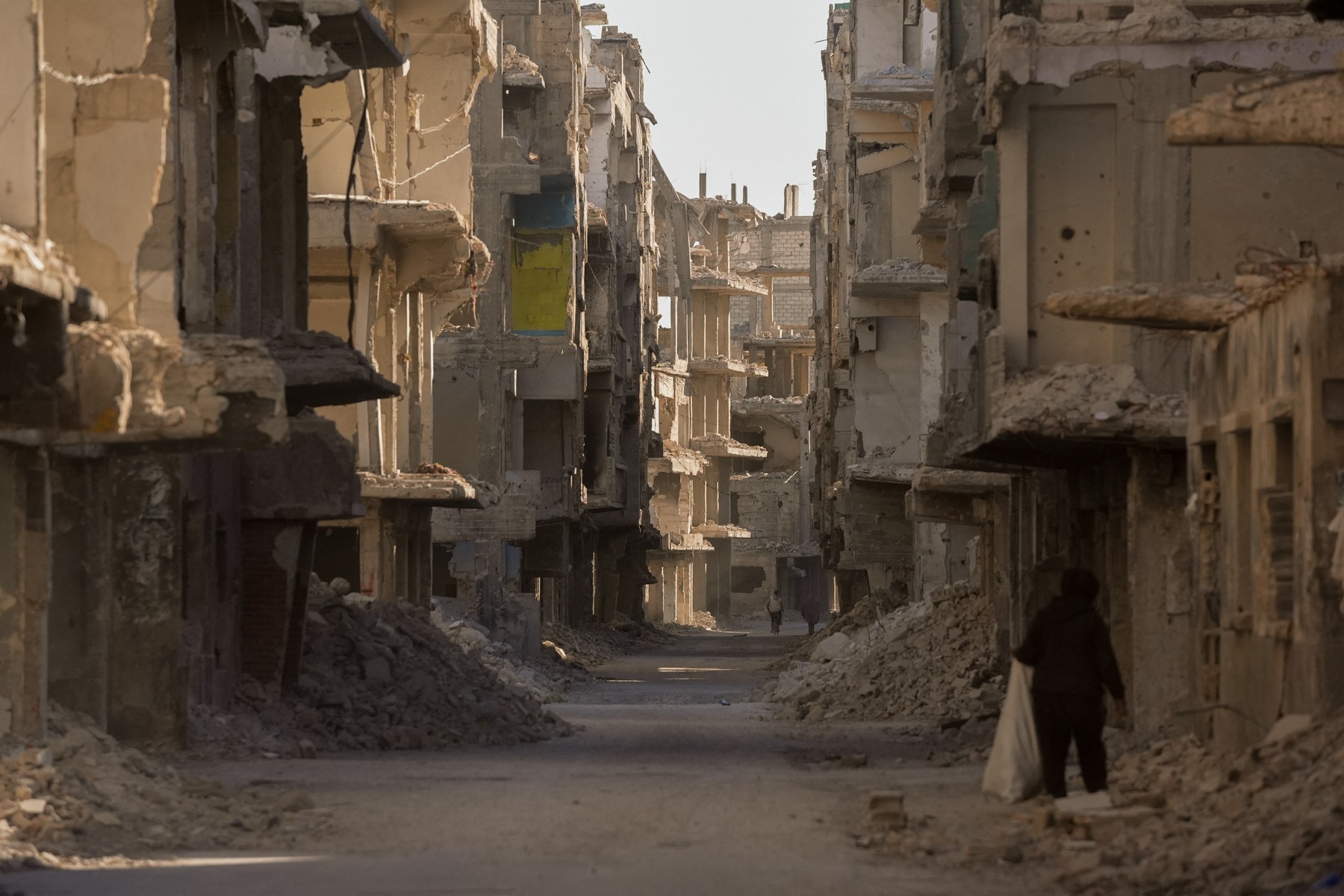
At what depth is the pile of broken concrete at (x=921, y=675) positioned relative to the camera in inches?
988

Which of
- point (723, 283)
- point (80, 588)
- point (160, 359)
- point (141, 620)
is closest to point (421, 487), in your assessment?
point (141, 620)

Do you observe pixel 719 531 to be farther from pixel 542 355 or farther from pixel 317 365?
pixel 317 365

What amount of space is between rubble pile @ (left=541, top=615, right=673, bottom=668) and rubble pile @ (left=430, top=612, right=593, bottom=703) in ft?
14.3

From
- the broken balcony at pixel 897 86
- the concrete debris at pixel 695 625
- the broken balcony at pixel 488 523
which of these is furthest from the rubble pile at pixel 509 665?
the concrete debris at pixel 695 625

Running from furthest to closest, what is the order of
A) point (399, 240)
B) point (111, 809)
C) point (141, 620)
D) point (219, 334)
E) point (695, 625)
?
point (695, 625), point (399, 240), point (141, 620), point (219, 334), point (111, 809)

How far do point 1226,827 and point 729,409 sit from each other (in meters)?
75.5

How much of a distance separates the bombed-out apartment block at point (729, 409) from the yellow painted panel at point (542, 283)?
23.6 m

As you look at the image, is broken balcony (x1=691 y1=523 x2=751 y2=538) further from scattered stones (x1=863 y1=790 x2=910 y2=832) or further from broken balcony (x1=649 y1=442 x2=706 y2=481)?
scattered stones (x1=863 y1=790 x2=910 y2=832)

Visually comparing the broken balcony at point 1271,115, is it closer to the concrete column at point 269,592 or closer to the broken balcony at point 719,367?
the concrete column at point 269,592

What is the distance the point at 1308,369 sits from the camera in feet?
39.8

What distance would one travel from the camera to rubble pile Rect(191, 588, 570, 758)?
19.8 metres

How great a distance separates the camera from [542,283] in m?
45.2

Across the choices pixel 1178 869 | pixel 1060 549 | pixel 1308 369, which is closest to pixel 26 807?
pixel 1178 869

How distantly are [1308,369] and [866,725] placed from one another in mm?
12846
